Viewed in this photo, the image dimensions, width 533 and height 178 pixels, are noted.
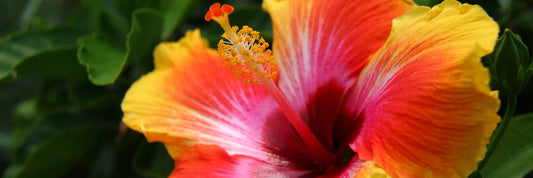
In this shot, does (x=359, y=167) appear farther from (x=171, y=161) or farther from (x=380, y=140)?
Result: (x=171, y=161)

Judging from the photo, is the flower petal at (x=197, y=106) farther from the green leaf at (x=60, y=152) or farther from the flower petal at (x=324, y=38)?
the green leaf at (x=60, y=152)

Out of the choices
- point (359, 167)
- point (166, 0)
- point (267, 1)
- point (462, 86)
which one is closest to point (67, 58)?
point (166, 0)

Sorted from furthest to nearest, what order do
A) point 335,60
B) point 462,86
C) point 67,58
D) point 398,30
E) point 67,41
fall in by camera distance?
point 67,41 < point 67,58 < point 335,60 < point 398,30 < point 462,86

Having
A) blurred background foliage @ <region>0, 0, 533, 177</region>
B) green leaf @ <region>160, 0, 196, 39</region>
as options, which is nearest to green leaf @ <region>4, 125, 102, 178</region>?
blurred background foliage @ <region>0, 0, 533, 177</region>

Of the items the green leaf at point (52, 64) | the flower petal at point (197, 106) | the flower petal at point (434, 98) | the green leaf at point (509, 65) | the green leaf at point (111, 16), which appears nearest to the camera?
the flower petal at point (434, 98)

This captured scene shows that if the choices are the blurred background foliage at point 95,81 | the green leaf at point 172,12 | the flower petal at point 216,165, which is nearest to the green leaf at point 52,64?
the blurred background foliage at point 95,81
